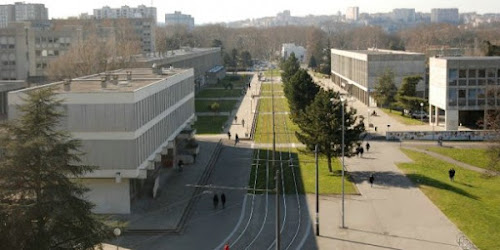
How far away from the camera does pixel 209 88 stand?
11188 centimetres

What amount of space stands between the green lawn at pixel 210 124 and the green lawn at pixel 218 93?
24.3m

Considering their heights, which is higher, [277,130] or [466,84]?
[466,84]

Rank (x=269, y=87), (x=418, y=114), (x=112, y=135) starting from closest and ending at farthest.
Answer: (x=112, y=135) → (x=418, y=114) → (x=269, y=87)

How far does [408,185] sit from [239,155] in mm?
15431

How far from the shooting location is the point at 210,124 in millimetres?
67875

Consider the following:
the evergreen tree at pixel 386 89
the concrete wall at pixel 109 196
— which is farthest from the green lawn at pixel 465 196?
the evergreen tree at pixel 386 89

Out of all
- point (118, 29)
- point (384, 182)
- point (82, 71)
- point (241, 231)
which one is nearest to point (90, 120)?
point (241, 231)

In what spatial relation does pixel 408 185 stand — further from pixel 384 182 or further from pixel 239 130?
pixel 239 130

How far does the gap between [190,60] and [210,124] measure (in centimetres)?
3356

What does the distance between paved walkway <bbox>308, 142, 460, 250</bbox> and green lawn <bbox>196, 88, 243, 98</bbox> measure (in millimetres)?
58636

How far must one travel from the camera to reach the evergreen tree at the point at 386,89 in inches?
3036

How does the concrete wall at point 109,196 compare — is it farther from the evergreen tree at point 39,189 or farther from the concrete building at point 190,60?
the concrete building at point 190,60

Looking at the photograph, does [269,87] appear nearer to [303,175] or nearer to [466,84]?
[466,84]

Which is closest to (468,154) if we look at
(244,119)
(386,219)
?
(386,219)
